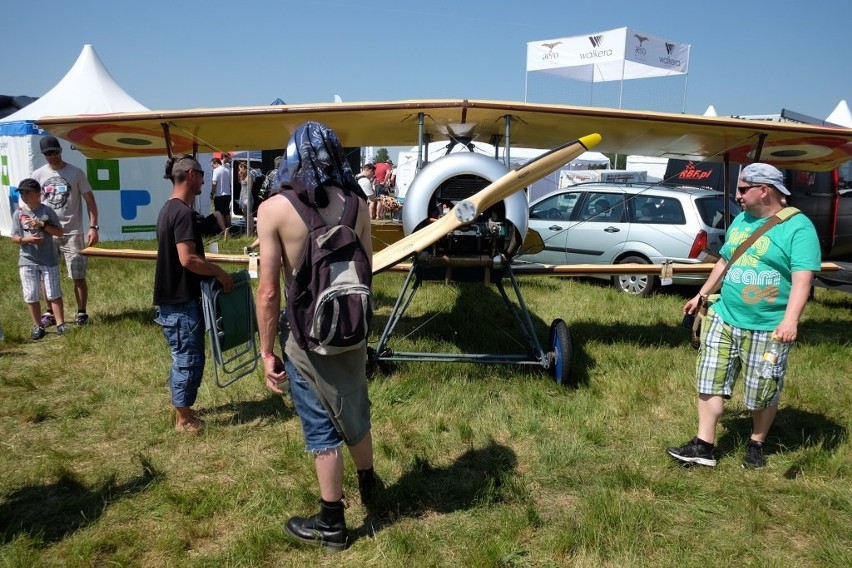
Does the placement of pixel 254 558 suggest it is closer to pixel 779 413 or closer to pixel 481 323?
pixel 779 413

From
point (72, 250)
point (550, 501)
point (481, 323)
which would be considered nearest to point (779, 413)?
point (550, 501)

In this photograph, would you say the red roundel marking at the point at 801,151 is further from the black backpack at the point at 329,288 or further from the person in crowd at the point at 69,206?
the person in crowd at the point at 69,206

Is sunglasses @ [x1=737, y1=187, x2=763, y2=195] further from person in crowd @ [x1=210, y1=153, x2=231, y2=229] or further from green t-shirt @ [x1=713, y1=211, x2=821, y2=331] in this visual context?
person in crowd @ [x1=210, y1=153, x2=231, y2=229]

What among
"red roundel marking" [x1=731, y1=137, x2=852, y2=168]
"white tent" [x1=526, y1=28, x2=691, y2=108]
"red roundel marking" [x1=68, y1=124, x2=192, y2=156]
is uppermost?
"white tent" [x1=526, y1=28, x2=691, y2=108]

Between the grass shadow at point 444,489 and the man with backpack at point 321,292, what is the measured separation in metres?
0.35

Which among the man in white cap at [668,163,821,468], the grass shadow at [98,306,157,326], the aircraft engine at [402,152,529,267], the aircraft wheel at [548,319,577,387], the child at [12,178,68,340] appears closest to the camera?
the man in white cap at [668,163,821,468]

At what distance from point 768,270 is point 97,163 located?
1376cm

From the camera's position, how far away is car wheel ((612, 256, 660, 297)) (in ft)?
27.4

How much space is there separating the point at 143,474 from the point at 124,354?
2424mm

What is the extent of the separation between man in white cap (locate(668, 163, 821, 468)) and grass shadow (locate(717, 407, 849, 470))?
310 millimetres

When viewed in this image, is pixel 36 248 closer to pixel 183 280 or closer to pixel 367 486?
pixel 183 280

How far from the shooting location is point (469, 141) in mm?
6516

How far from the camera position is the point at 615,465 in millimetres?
3449

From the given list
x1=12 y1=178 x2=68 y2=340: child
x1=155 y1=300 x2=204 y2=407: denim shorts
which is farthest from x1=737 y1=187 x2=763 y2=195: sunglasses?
x1=12 y1=178 x2=68 y2=340: child
